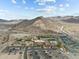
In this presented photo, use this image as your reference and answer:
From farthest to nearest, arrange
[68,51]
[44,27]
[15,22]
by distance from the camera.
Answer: [15,22] → [44,27] → [68,51]

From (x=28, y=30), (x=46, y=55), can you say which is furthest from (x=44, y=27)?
(x=46, y=55)

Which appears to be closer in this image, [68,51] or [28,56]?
[28,56]

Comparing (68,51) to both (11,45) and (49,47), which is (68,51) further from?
(11,45)

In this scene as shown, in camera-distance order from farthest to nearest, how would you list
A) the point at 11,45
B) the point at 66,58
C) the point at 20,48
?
the point at 11,45, the point at 20,48, the point at 66,58

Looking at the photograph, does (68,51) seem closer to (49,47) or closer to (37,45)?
(49,47)

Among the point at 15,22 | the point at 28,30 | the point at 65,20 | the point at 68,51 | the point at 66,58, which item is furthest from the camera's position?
the point at 65,20

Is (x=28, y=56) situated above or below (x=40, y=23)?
below

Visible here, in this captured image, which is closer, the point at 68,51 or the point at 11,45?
the point at 68,51

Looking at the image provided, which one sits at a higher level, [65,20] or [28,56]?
[65,20]

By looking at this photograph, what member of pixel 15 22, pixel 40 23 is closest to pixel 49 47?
pixel 40 23
